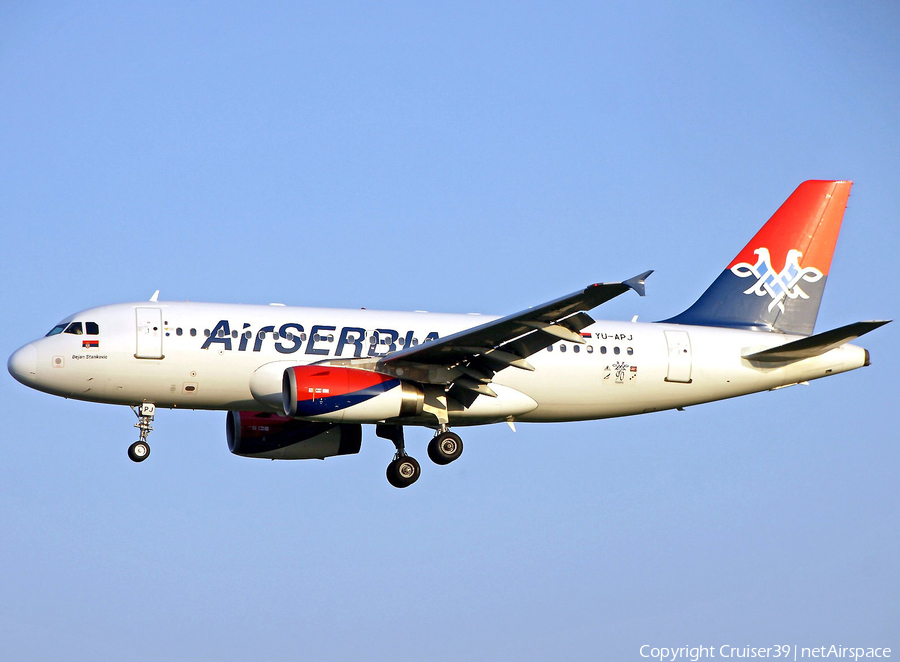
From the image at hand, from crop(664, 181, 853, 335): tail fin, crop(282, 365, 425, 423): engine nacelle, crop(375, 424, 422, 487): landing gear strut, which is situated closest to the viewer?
crop(282, 365, 425, 423): engine nacelle

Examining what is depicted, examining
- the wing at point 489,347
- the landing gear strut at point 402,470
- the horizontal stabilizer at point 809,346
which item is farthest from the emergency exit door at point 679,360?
the landing gear strut at point 402,470

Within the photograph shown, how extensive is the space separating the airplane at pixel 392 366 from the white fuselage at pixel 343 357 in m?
0.04

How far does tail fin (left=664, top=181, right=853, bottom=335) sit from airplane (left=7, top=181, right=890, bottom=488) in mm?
792

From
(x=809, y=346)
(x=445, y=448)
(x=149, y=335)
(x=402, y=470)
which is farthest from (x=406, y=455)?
(x=809, y=346)

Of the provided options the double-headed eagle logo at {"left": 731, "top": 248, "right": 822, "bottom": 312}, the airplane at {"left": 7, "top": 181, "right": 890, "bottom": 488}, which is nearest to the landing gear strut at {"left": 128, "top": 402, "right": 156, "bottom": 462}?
the airplane at {"left": 7, "top": 181, "right": 890, "bottom": 488}

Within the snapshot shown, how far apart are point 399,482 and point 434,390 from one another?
11.7 ft

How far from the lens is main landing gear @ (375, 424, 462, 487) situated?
34.2m

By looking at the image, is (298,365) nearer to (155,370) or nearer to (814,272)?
(155,370)

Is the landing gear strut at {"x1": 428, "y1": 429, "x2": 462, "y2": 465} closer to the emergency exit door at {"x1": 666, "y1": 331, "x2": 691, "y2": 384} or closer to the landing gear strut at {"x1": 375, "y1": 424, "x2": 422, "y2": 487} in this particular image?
the landing gear strut at {"x1": 375, "y1": 424, "x2": 422, "y2": 487}

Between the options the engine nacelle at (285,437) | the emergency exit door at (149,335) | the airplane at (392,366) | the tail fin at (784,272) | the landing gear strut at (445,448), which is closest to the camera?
the airplane at (392,366)

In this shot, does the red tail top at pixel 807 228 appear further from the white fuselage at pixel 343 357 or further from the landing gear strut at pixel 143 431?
the landing gear strut at pixel 143 431

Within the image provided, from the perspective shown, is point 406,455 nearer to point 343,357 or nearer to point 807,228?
point 343,357

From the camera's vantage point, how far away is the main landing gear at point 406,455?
112 feet

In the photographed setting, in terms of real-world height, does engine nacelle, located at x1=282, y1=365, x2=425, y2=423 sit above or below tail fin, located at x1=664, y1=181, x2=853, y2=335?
below
